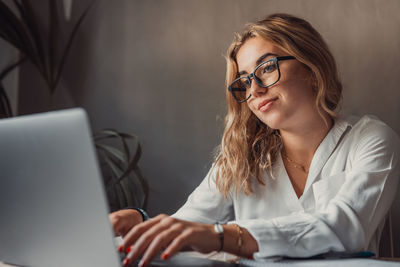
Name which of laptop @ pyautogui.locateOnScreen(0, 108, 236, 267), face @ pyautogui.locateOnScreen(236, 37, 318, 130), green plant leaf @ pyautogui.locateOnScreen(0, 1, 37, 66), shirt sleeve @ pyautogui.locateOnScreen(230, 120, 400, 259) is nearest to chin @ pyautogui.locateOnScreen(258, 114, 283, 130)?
face @ pyautogui.locateOnScreen(236, 37, 318, 130)

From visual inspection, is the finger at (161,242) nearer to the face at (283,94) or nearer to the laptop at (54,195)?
the laptop at (54,195)

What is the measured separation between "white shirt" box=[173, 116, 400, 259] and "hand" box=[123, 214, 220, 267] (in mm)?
133

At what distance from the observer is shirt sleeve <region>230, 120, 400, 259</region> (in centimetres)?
93

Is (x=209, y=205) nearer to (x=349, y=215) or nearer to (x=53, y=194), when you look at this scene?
(x=349, y=215)

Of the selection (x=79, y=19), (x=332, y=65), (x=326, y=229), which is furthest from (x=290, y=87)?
(x=79, y=19)

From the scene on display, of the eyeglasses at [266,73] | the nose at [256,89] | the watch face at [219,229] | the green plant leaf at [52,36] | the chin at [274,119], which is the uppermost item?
the green plant leaf at [52,36]

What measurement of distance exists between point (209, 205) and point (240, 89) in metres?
0.47

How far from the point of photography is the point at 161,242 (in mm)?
769

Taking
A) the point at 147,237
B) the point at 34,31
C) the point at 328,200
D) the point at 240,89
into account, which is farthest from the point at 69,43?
the point at 147,237

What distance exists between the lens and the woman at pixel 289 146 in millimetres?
1225

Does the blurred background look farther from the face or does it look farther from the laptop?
the laptop

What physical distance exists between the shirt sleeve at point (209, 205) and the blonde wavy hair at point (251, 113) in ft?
0.14

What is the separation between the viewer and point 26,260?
0.78 meters

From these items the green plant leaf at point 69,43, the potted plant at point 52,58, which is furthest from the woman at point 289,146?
the green plant leaf at point 69,43
